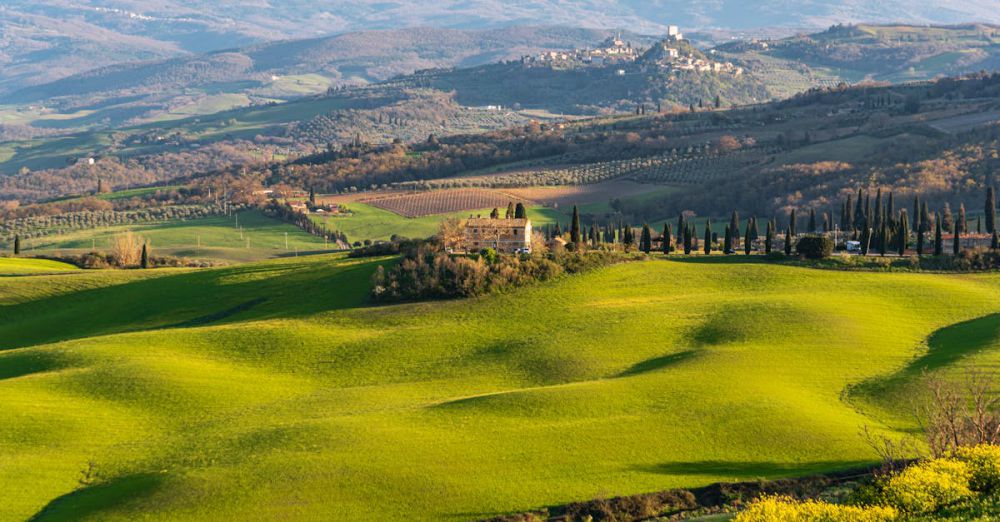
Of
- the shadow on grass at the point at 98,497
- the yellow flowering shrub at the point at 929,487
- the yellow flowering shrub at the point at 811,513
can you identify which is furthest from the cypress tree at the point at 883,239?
the shadow on grass at the point at 98,497

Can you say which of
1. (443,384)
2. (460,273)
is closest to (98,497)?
(443,384)

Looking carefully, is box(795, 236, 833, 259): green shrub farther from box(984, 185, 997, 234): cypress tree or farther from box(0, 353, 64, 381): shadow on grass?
box(0, 353, 64, 381): shadow on grass

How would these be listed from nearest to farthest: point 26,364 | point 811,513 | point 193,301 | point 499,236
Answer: point 811,513
point 26,364
point 193,301
point 499,236

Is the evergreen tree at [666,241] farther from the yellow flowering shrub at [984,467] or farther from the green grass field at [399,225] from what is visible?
the yellow flowering shrub at [984,467]

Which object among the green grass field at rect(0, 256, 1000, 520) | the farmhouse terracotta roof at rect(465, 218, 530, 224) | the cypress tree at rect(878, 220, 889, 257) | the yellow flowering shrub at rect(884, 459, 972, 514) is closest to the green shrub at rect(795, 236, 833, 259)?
the green grass field at rect(0, 256, 1000, 520)

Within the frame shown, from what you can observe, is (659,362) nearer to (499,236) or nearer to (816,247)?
(816,247)

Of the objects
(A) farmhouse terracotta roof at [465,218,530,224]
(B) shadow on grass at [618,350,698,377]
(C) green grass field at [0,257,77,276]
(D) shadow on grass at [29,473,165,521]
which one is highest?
(A) farmhouse terracotta roof at [465,218,530,224]
